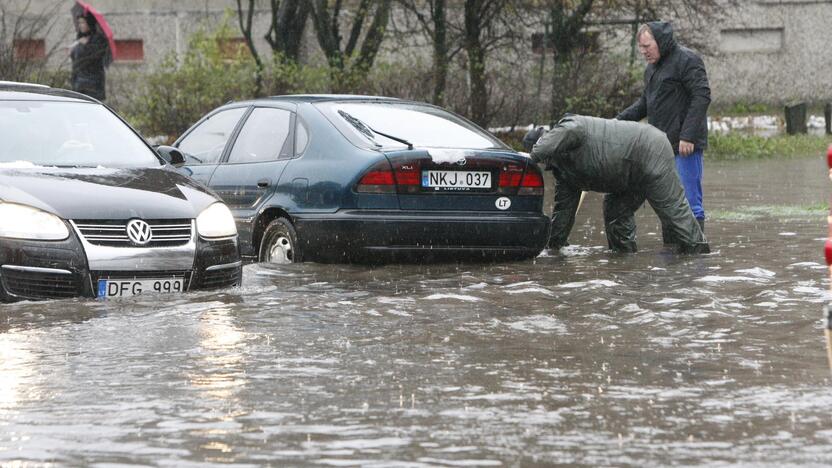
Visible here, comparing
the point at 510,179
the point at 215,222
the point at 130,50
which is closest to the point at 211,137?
the point at 510,179

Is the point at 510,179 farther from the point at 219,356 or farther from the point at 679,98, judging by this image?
the point at 219,356

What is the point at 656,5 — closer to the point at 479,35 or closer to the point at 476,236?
the point at 479,35

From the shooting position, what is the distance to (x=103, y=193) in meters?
8.66

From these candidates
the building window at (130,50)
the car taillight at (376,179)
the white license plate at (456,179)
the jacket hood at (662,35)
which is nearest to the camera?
the car taillight at (376,179)

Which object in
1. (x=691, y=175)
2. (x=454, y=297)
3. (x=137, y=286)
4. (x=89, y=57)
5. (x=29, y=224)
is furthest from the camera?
(x=89, y=57)

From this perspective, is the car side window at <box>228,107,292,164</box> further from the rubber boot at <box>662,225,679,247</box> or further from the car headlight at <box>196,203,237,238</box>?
the rubber boot at <box>662,225,679,247</box>

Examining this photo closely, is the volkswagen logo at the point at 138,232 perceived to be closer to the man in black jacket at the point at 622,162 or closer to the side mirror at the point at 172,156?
the side mirror at the point at 172,156

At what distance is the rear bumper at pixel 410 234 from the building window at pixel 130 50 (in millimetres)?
27588

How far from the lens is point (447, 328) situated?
A: 776 centimetres

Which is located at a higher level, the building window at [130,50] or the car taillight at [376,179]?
the building window at [130,50]

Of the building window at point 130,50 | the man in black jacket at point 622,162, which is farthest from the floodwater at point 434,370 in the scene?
the building window at point 130,50

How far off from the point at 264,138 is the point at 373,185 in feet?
4.19

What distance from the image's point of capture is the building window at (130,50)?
3712cm

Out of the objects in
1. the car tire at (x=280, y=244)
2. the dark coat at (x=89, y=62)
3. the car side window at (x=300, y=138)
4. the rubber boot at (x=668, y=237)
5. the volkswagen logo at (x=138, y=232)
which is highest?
the dark coat at (x=89, y=62)
